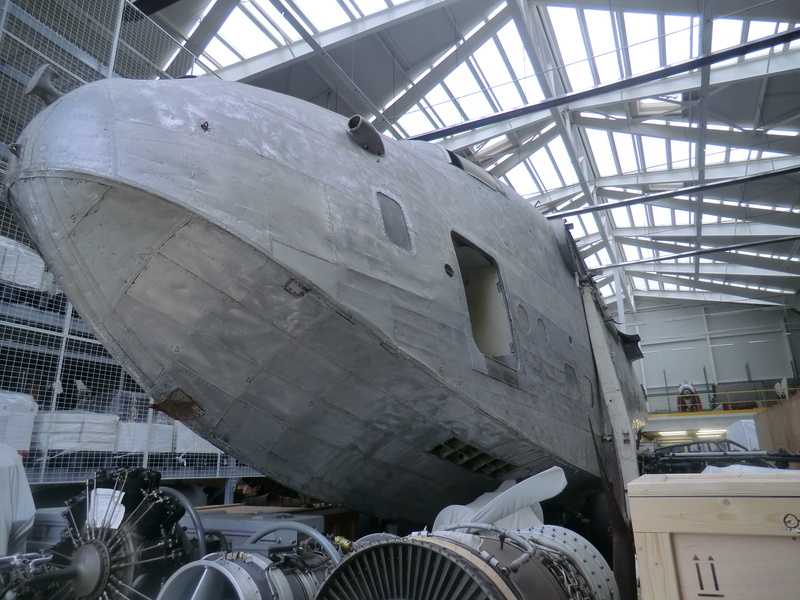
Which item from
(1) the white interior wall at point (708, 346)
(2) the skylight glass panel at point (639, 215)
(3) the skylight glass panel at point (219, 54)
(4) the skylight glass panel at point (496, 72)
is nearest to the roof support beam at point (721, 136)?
(4) the skylight glass panel at point (496, 72)

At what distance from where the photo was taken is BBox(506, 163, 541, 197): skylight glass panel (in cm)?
2294

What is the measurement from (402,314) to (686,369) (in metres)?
44.3

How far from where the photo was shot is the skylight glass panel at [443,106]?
55.8ft

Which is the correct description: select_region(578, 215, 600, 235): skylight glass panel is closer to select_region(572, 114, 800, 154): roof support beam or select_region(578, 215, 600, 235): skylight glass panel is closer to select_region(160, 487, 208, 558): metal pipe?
select_region(572, 114, 800, 154): roof support beam

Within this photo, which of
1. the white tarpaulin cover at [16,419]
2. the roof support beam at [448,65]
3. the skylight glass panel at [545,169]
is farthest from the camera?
the skylight glass panel at [545,169]

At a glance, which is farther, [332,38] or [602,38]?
[602,38]

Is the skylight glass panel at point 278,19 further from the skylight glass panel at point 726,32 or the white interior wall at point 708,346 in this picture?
the white interior wall at point 708,346

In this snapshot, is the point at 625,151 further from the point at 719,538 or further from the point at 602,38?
the point at 719,538

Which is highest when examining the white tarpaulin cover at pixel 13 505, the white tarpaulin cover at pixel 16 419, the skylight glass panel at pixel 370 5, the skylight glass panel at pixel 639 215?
the skylight glass panel at pixel 639 215

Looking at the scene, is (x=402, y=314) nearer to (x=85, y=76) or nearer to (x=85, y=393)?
(x=85, y=393)

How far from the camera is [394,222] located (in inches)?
183

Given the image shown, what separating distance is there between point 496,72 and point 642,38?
12.7 ft

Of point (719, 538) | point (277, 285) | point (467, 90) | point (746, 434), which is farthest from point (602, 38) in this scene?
point (719, 538)

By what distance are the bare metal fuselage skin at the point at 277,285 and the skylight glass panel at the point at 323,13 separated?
9.88 m
